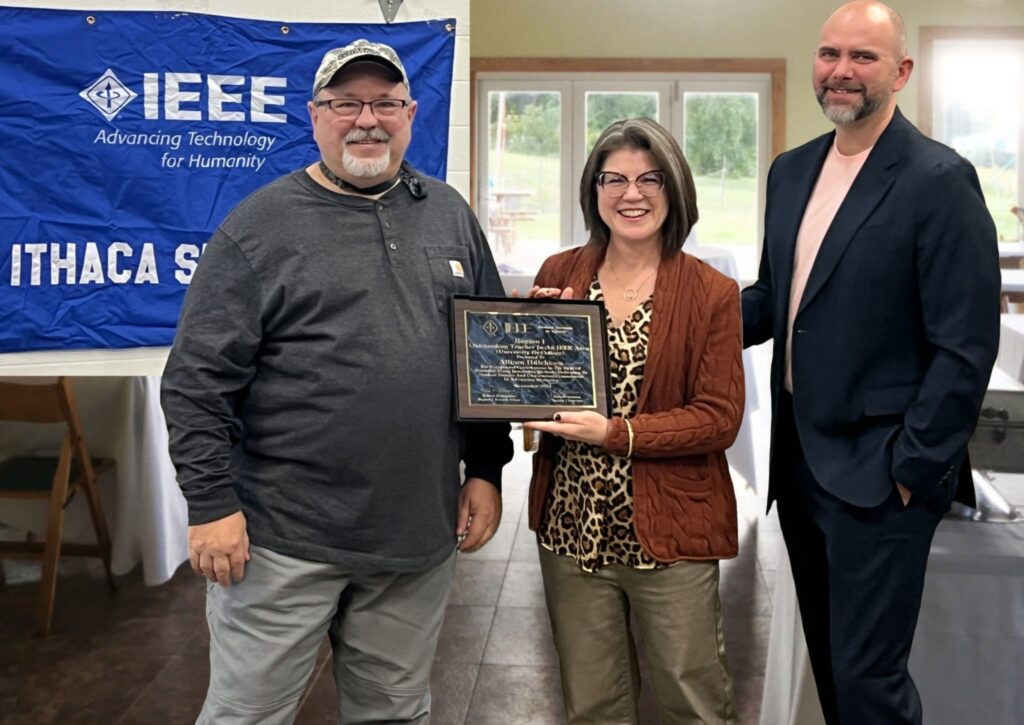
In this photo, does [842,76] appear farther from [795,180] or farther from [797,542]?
[797,542]

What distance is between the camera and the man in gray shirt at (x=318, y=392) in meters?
1.73

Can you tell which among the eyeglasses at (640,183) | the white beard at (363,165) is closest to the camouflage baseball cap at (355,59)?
the white beard at (363,165)

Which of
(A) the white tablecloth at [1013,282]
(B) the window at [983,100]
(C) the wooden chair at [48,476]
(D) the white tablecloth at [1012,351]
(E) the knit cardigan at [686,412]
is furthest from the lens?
(B) the window at [983,100]

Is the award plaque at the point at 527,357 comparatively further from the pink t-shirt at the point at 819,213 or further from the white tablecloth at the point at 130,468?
the white tablecloth at the point at 130,468

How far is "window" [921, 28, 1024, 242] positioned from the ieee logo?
7363 mm

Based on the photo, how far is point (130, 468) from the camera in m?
3.80

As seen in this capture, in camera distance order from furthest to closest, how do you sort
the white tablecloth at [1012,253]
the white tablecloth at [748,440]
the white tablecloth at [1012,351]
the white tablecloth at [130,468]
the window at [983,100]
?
the window at [983,100] → the white tablecloth at [1012,253] → the white tablecloth at [748,440] → the white tablecloth at [130,468] → the white tablecloth at [1012,351]

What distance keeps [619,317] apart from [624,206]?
191 millimetres

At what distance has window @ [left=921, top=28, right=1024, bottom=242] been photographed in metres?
8.34

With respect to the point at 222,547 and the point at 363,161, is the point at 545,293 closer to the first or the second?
the point at 363,161

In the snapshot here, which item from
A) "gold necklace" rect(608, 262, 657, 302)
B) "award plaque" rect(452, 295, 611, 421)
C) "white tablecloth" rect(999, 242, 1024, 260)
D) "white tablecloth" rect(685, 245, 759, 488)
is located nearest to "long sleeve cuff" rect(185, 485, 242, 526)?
"award plaque" rect(452, 295, 611, 421)

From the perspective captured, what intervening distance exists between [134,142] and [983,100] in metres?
7.70

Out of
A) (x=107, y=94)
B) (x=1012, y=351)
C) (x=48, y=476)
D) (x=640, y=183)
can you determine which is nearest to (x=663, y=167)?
(x=640, y=183)

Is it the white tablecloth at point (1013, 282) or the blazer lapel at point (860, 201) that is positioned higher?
the white tablecloth at point (1013, 282)
